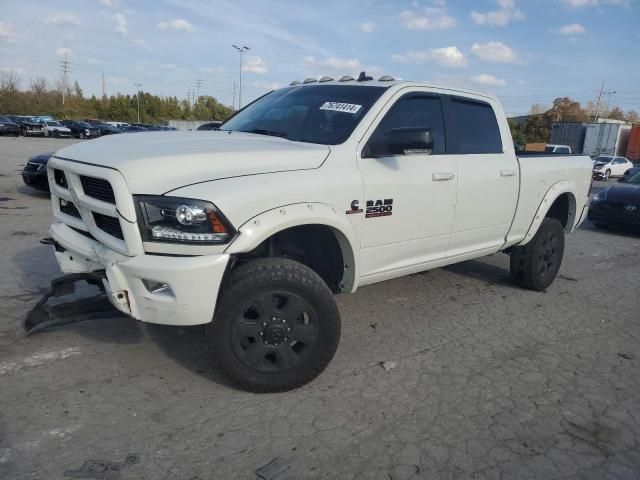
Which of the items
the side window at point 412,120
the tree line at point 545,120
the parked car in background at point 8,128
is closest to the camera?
the side window at point 412,120

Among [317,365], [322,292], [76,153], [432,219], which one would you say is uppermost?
[76,153]

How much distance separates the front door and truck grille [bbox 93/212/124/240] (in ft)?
5.08

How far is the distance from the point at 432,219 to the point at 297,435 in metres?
2.04

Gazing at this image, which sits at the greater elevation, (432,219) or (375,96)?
(375,96)

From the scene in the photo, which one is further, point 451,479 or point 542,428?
point 542,428

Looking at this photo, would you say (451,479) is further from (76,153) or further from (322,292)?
(76,153)

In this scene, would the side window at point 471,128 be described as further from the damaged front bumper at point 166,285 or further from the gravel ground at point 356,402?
the damaged front bumper at point 166,285

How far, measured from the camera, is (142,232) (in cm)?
274

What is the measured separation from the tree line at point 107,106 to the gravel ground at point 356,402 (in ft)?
254

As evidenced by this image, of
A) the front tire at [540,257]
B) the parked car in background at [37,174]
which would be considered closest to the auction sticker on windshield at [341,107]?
the front tire at [540,257]

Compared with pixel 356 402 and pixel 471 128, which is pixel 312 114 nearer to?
pixel 471 128

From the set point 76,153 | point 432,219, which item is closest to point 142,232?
Answer: point 76,153

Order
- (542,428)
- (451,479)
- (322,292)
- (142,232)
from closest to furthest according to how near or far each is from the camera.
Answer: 1. (451,479)
2. (142,232)
3. (542,428)
4. (322,292)

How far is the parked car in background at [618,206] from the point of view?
32.4 feet
